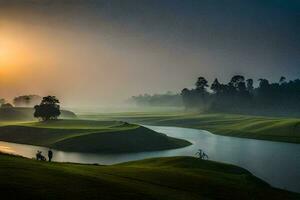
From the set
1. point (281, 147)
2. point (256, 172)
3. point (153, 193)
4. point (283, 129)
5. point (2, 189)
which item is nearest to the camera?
point (2, 189)

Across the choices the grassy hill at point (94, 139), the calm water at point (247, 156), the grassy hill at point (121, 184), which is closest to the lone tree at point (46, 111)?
the grassy hill at point (94, 139)

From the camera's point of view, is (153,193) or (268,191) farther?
(268,191)

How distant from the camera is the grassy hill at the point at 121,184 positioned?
3331cm

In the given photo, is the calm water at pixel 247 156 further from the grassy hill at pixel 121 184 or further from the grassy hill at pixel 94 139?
the grassy hill at pixel 121 184

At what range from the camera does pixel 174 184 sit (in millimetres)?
47844

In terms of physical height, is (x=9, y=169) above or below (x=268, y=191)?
above

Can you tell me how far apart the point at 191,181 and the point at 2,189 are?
986 inches

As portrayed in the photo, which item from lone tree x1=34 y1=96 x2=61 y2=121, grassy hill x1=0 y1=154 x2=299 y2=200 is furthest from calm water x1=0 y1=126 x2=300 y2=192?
lone tree x1=34 y1=96 x2=61 y2=121

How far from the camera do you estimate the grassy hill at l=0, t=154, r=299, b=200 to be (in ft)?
109

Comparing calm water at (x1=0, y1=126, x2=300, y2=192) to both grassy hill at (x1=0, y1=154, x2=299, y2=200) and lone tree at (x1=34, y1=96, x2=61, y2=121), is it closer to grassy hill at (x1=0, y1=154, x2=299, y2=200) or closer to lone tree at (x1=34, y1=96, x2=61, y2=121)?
grassy hill at (x1=0, y1=154, x2=299, y2=200)

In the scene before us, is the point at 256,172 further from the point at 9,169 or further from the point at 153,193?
the point at 9,169

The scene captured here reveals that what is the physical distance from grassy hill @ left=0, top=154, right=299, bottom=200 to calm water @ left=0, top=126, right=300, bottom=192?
14.9 m

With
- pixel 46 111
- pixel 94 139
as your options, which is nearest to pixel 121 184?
pixel 94 139

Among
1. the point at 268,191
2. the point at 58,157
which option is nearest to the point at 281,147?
the point at 58,157
